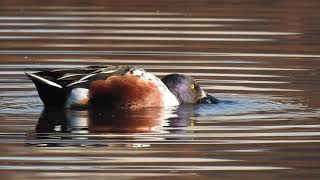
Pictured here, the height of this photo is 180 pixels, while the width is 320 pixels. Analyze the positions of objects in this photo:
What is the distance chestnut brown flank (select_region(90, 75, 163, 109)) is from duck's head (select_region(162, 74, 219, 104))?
0.54m

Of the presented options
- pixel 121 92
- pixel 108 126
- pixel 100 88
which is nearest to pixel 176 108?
pixel 121 92

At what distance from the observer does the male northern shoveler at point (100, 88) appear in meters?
10.5

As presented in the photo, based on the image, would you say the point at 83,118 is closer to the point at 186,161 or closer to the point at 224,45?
the point at 186,161

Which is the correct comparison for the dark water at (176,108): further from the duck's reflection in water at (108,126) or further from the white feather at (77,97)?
the white feather at (77,97)

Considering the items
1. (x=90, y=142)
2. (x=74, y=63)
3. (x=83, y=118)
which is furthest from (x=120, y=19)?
(x=90, y=142)

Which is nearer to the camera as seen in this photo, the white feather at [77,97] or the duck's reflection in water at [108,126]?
the duck's reflection in water at [108,126]

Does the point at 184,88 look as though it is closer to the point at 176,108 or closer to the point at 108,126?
the point at 176,108

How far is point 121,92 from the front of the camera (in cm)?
1070

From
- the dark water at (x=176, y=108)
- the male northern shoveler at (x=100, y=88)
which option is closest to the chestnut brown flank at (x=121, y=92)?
the male northern shoveler at (x=100, y=88)

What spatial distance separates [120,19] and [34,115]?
6.71 meters

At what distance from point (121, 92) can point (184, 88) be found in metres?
0.81

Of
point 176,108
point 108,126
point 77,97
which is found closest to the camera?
point 108,126

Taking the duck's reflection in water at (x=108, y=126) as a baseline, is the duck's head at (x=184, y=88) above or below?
above

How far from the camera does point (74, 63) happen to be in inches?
513
